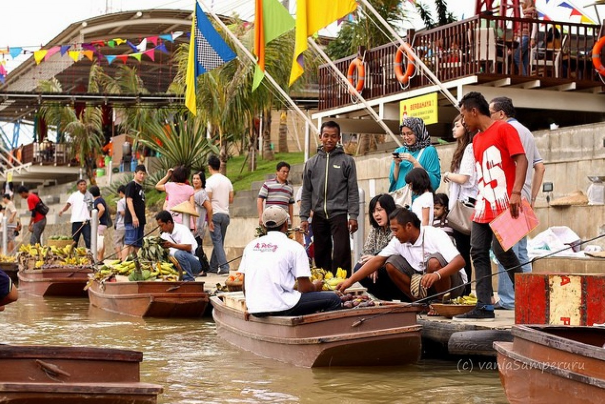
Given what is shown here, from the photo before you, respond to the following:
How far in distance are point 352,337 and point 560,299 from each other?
5.62 feet

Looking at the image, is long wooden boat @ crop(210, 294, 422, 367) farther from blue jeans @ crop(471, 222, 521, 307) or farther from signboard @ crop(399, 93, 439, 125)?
signboard @ crop(399, 93, 439, 125)

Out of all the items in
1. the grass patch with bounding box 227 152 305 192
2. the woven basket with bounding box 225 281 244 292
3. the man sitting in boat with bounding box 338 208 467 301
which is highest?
the grass patch with bounding box 227 152 305 192

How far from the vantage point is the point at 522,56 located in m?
18.0

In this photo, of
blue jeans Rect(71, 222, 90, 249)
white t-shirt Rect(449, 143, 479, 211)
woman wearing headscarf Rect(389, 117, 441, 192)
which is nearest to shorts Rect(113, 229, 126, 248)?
blue jeans Rect(71, 222, 90, 249)

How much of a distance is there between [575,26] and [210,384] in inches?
476

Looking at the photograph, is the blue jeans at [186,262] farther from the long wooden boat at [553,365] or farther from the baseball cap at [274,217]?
the long wooden boat at [553,365]

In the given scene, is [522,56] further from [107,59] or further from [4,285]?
[107,59]

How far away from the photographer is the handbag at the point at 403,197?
1133cm

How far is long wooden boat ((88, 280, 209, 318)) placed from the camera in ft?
41.9

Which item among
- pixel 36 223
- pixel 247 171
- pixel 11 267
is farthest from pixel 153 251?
pixel 247 171

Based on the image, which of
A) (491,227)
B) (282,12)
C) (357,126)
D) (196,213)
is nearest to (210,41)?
(282,12)

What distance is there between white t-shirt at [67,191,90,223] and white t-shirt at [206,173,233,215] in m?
5.08

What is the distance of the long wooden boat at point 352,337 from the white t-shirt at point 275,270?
18 cm

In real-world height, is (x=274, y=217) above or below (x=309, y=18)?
below
